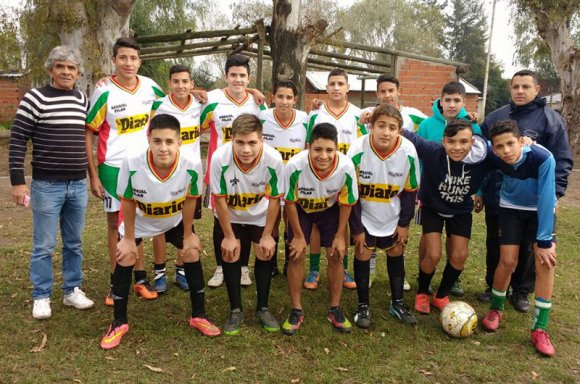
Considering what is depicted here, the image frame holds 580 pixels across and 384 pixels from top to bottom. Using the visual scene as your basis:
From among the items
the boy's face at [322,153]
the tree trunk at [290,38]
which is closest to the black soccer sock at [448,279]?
the boy's face at [322,153]

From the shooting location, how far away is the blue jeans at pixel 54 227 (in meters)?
3.84

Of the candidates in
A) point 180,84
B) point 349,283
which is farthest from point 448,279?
point 180,84

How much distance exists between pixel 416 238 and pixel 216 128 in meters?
3.63

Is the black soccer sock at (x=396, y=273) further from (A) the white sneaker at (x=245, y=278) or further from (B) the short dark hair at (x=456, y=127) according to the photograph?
(A) the white sneaker at (x=245, y=278)

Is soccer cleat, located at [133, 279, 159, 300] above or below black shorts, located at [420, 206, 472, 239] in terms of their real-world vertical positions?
below

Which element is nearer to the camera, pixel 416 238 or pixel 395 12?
pixel 416 238

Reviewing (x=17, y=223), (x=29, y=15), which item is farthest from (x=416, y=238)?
(x=29, y=15)

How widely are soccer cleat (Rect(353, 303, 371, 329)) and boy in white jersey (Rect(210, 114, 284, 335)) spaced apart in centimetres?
70

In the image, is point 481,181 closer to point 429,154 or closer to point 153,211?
point 429,154

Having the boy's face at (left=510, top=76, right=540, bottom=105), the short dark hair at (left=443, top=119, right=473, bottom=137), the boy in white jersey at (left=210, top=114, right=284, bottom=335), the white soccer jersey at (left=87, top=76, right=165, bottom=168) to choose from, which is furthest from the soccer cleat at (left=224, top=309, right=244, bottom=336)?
the boy's face at (left=510, top=76, right=540, bottom=105)

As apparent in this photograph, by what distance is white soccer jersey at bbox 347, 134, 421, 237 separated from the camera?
390 centimetres

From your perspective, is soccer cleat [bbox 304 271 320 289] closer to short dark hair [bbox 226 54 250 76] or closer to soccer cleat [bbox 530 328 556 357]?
soccer cleat [bbox 530 328 556 357]

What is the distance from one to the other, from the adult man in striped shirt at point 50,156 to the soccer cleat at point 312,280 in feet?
7.54

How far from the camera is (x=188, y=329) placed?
391 cm
